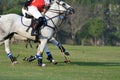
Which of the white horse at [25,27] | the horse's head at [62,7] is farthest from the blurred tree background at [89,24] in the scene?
the white horse at [25,27]

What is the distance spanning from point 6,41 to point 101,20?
91253 millimetres

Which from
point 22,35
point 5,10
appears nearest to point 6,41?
point 22,35

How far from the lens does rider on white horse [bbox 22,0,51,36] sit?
21.2m

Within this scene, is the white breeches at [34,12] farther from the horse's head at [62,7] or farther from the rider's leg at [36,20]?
the horse's head at [62,7]

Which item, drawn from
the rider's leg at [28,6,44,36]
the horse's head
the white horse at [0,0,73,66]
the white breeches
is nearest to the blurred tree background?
the horse's head

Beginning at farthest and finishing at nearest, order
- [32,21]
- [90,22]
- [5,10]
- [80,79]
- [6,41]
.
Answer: [90,22], [5,10], [6,41], [32,21], [80,79]

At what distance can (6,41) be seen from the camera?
75.0 feet

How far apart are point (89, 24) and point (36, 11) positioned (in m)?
92.3

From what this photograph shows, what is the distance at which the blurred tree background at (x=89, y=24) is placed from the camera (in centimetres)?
10812

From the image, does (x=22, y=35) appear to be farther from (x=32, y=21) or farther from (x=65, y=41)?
(x=65, y=41)

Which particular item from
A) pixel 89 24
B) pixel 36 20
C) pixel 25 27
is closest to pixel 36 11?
pixel 36 20

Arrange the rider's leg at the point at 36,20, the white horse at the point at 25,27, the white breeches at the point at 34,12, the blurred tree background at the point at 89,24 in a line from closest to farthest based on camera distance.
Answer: the rider's leg at the point at 36,20 < the white breeches at the point at 34,12 < the white horse at the point at 25,27 < the blurred tree background at the point at 89,24

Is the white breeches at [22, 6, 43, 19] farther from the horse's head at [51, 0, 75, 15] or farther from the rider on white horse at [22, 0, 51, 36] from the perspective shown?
the horse's head at [51, 0, 75, 15]

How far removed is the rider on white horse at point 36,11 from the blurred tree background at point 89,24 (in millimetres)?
81529
